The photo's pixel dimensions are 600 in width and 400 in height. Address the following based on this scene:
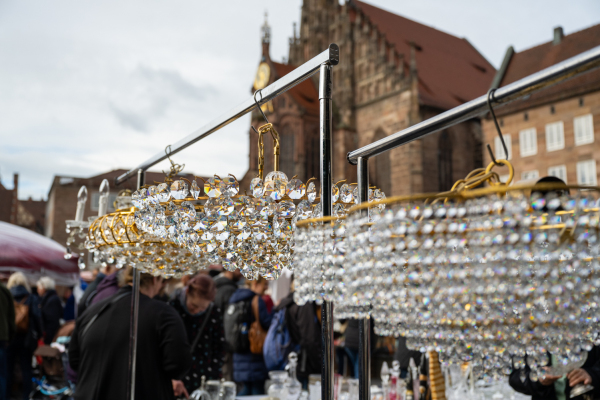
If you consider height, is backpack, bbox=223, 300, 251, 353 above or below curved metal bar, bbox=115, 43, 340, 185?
below

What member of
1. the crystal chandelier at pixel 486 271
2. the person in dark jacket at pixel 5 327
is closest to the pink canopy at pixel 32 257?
the person in dark jacket at pixel 5 327

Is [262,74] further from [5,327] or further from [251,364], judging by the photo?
[251,364]

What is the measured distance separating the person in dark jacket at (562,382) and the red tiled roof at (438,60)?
2506 centimetres

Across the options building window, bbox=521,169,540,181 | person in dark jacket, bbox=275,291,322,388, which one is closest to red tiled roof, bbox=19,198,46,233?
building window, bbox=521,169,540,181

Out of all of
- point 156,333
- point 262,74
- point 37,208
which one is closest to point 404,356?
point 156,333

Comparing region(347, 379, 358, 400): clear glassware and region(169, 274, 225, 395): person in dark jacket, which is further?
region(169, 274, 225, 395): person in dark jacket

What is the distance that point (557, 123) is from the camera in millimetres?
22469

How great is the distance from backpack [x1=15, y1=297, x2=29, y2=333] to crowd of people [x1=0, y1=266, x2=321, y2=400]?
14mm

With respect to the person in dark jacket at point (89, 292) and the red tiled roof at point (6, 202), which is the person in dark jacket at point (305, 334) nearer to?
the person in dark jacket at point (89, 292)

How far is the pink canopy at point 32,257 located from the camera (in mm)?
10164

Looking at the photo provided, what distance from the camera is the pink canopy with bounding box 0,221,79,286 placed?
10164 mm

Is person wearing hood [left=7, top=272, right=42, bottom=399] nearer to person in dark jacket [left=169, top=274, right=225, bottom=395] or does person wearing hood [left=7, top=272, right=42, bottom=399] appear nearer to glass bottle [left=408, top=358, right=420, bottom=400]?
person in dark jacket [left=169, top=274, right=225, bottom=395]

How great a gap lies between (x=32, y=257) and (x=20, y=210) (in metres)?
52.6

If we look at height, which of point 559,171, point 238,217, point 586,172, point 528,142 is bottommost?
point 238,217
